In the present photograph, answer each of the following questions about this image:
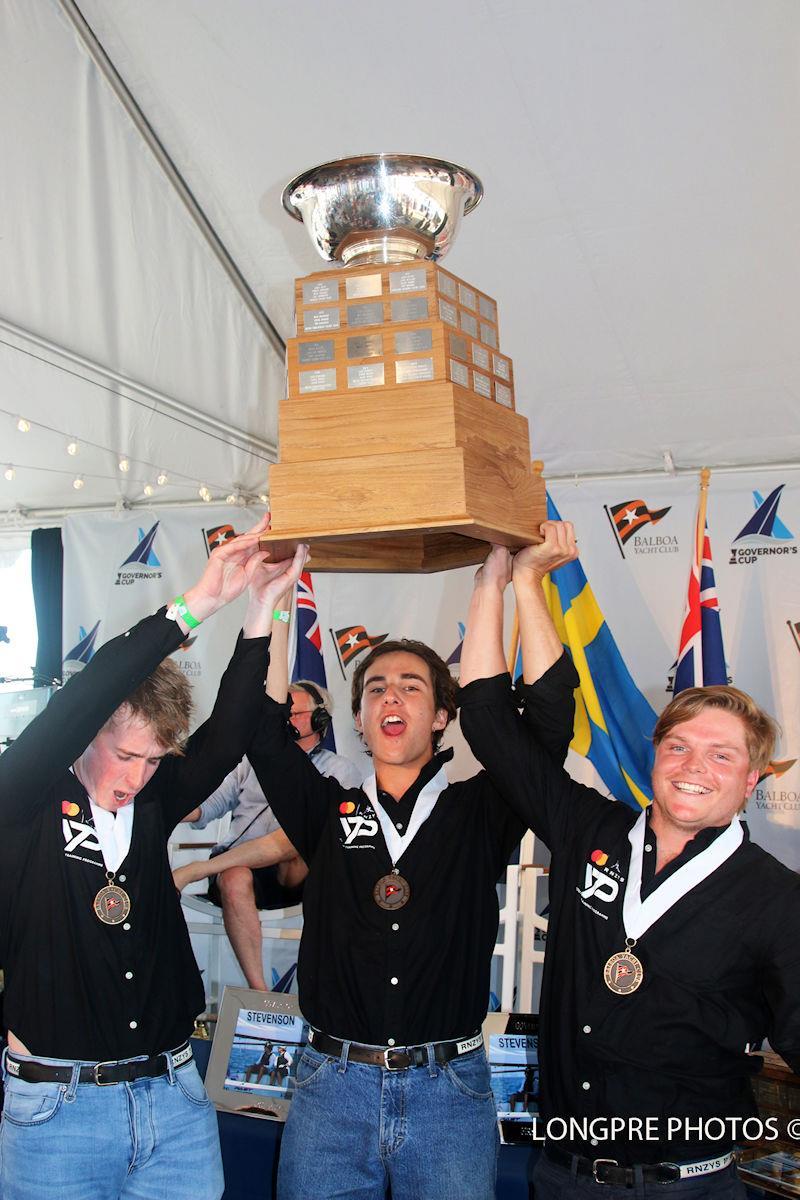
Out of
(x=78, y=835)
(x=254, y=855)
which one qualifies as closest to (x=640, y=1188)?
(x=78, y=835)

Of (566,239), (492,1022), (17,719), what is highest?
(566,239)

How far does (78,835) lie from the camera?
207 cm

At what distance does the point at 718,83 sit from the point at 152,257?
229 cm

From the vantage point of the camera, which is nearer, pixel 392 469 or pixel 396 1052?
pixel 392 469

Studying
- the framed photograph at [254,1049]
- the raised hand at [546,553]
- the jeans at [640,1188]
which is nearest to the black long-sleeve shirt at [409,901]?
the raised hand at [546,553]

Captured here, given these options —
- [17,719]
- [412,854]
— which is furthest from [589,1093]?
[17,719]

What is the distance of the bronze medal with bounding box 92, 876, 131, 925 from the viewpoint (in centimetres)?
204

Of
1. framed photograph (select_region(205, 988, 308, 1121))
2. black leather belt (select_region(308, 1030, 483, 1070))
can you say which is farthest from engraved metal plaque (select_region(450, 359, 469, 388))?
framed photograph (select_region(205, 988, 308, 1121))

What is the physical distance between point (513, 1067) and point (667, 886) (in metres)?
1.74

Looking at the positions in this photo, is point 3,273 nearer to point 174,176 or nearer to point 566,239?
point 174,176

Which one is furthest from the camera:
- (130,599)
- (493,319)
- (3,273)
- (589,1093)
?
(130,599)

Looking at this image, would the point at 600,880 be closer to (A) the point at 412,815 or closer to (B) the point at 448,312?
(A) the point at 412,815

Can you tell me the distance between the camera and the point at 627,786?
5.23 meters

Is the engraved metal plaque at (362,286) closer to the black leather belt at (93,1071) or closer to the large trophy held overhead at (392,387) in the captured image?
the large trophy held overhead at (392,387)
